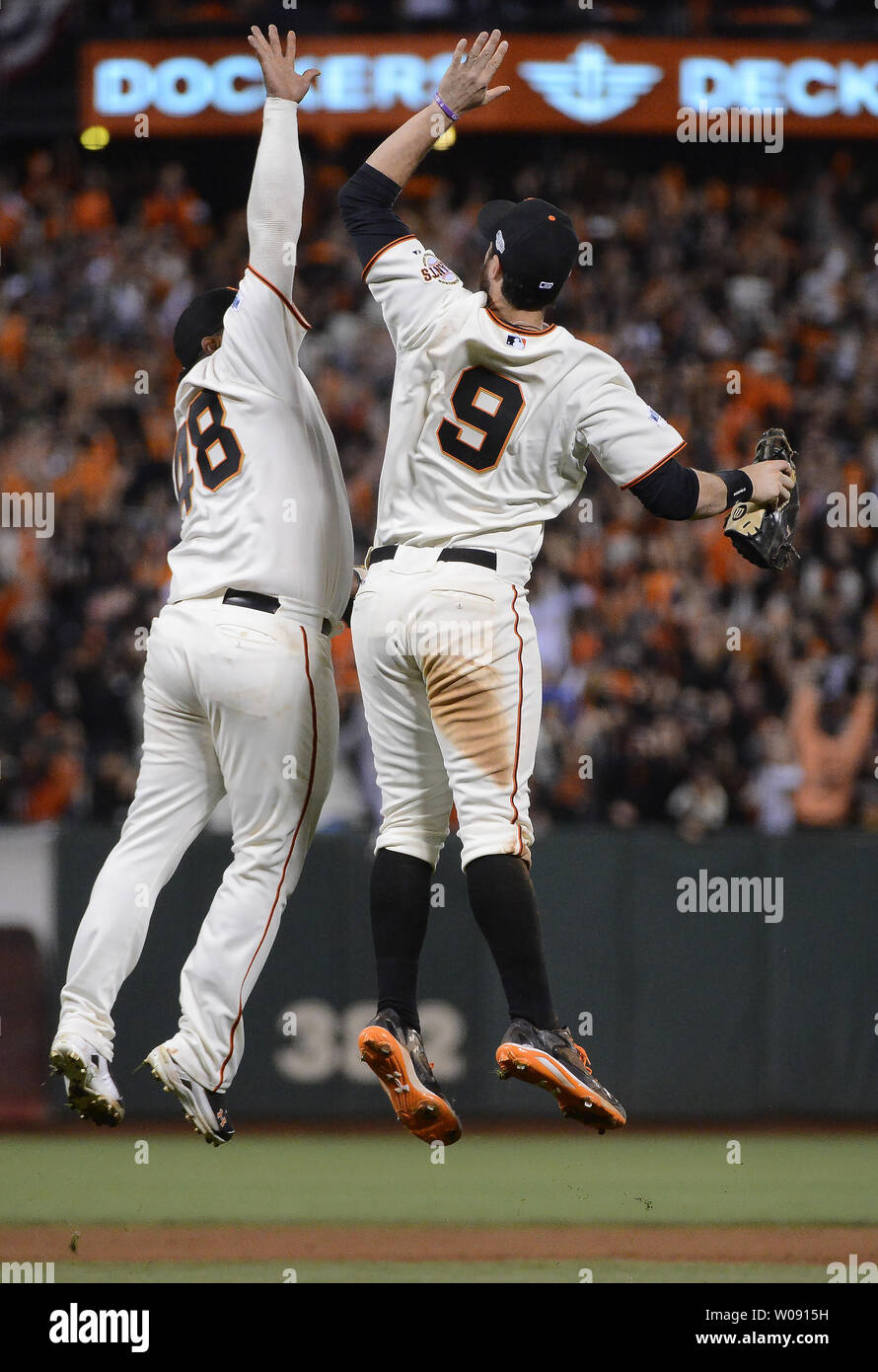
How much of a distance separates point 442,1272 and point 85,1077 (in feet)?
5.47

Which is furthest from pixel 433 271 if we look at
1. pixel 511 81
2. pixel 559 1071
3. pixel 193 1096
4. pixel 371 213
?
pixel 511 81

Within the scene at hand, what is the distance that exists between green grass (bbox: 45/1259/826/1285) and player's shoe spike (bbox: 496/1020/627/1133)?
46.1 inches

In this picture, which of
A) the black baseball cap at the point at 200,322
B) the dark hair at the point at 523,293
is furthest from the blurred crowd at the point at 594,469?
the dark hair at the point at 523,293

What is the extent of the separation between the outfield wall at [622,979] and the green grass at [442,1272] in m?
2.79

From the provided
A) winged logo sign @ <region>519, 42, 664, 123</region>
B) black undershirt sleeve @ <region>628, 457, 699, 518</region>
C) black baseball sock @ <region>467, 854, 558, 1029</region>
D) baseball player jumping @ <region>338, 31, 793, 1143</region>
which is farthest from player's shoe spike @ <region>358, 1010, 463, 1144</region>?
winged logo sign @ <region>519, 42, 664, 123</region>

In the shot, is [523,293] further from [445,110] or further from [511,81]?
[511,81]

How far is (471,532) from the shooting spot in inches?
171

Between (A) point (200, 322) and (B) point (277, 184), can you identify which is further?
(A) point (200, 322)

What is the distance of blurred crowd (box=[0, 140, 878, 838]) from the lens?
9242 millimetres

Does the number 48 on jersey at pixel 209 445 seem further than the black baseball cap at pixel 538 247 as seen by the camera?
Yes

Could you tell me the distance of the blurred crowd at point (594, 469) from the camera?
9.24 meters

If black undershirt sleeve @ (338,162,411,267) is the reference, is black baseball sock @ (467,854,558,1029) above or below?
below

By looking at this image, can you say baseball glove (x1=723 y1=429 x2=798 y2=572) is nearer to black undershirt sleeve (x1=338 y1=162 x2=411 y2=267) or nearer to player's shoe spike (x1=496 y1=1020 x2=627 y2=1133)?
black undershirt sleeve (x1=338 y1=162 x2=411 y2=267)

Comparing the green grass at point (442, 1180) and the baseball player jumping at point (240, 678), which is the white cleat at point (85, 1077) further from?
the green grass at point (442, 1180)
